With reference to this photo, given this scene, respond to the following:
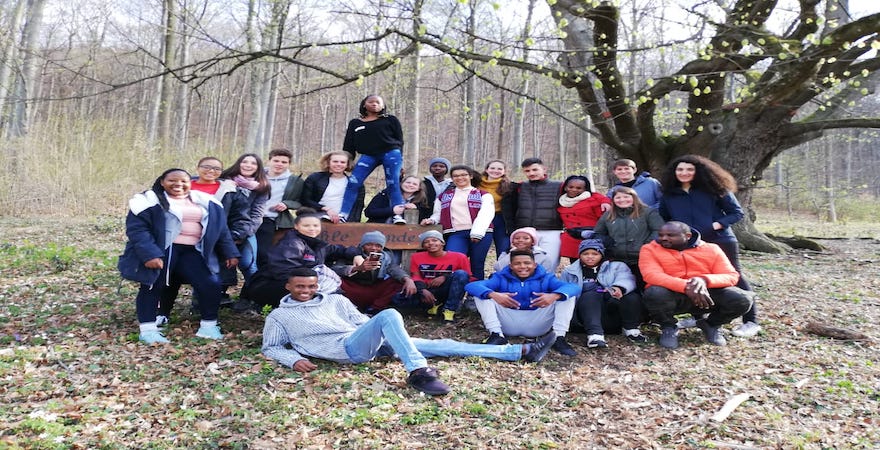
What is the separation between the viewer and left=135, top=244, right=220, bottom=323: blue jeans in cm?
483

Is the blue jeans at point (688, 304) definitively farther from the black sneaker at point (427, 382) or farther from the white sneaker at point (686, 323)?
the black sneaker at point (427, 382)

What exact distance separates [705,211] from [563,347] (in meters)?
2.19

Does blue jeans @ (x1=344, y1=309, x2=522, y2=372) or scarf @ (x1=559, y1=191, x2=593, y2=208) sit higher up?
scarf @ (x1=559, y1=191, x2=593, y2=208)

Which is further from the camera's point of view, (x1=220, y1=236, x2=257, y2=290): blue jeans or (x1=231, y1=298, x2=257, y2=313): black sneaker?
(x1=231, y1=298, x2=257, y2=313): black sneaker

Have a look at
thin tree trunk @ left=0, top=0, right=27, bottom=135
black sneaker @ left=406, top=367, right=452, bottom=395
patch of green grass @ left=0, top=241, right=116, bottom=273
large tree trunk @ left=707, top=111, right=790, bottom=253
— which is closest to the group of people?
black sneaker @ left=406, top=367, right=452, bottom=395

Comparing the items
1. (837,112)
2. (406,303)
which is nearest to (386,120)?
(406,303)

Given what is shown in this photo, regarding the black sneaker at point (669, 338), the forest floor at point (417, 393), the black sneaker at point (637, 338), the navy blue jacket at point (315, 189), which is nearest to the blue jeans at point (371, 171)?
the navy blue jacket at point (315, 189)

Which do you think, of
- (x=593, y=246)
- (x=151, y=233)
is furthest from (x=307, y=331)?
(x=593, y=246)

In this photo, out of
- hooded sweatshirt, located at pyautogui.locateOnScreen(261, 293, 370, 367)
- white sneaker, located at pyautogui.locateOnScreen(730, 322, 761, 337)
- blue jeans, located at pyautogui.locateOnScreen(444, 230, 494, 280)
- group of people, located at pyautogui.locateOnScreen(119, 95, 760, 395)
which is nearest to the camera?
hooded sweatshirt, located at pyautogui.locateOnScreen(261, 293, 370, 367)

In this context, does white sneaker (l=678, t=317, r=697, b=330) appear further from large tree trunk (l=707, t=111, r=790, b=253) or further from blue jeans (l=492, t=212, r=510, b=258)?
large tree trunk (l=707, t=111, r=790, b=253)

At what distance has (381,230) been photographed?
6.16 meters

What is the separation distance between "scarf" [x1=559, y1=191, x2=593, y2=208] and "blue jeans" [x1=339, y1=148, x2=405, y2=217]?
73.5 inches

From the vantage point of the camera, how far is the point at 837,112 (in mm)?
11078

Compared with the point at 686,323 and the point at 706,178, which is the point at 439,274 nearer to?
the point at 686,323
